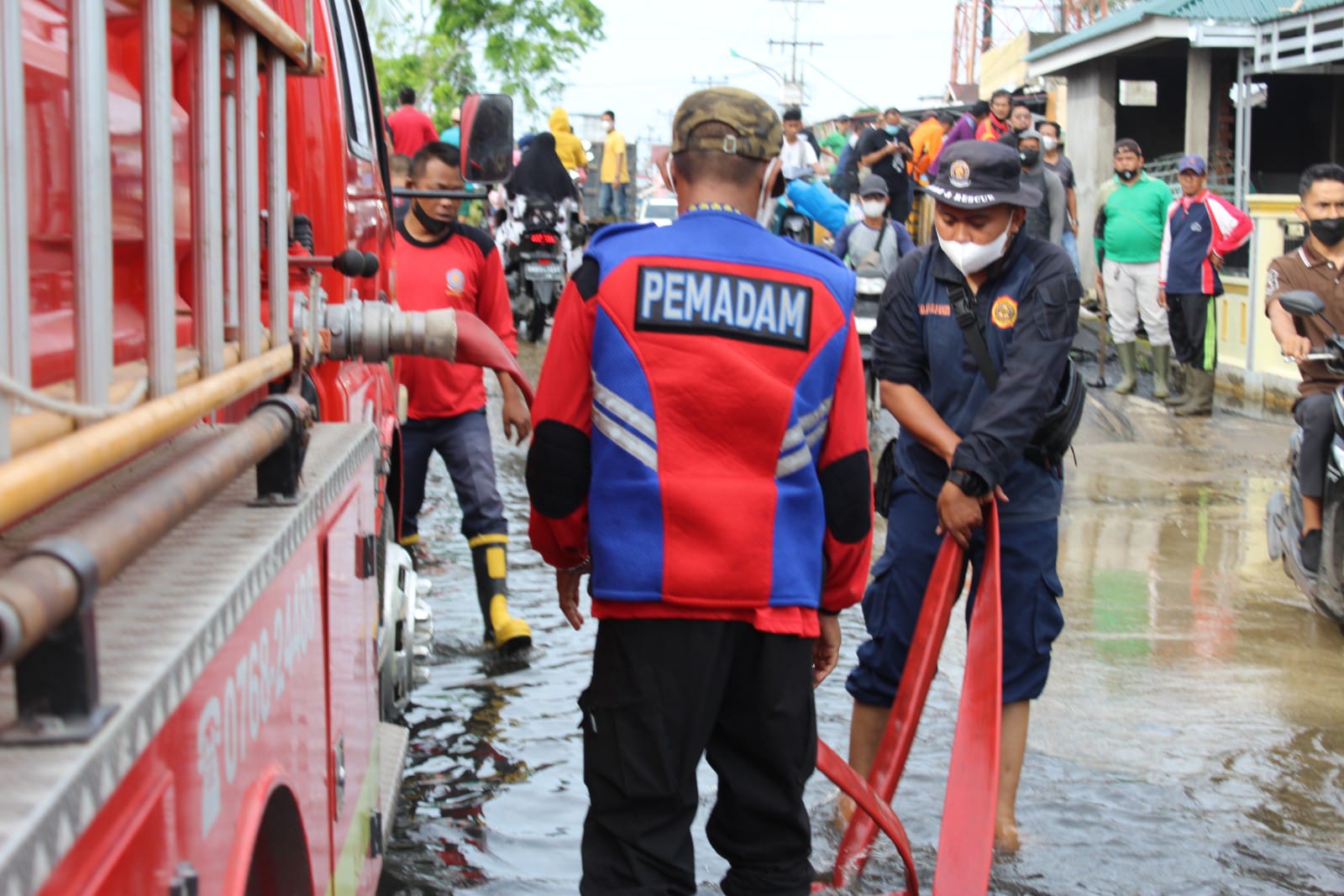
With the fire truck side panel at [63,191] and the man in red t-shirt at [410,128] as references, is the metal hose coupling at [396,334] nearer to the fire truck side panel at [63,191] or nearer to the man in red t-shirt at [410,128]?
the fire truck side panel at [63,191]

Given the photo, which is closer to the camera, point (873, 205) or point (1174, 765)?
point (1174, 765)

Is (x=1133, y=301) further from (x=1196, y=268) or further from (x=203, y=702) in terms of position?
(x=203, y=702)

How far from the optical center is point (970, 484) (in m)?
4.11

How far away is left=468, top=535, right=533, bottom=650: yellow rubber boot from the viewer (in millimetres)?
6020

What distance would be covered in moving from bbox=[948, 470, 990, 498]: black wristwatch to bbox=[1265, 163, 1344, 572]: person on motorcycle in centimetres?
298

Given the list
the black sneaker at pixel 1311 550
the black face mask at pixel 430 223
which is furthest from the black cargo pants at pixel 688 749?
the black sneaker at pixel 1311 550

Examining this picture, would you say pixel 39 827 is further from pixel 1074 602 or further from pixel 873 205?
pixel 873 205

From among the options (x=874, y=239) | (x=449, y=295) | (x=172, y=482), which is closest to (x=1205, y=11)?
(x=874, y=239)

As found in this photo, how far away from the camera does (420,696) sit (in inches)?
222

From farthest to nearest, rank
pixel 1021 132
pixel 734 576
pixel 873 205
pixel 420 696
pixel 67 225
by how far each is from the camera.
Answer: pixel 1021 132 < pixel 873 205 < pixel 420 696 < pixel 734 576 < pixel 67 225

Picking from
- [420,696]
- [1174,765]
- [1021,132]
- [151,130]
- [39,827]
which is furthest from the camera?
[1021,132]

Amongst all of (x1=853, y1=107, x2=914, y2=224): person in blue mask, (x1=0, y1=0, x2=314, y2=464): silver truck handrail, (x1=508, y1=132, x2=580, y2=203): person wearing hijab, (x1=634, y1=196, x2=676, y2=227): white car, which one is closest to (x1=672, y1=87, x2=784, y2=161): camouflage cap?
(x1=0, y1=0, x2=314, y2=464): silver truck handrail

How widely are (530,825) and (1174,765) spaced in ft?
6.79

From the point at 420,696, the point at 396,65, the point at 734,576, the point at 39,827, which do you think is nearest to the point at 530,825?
the point at 420,696
